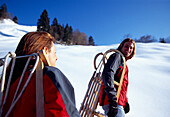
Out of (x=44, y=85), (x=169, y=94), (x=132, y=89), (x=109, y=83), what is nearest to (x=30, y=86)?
(x=44, y=85)

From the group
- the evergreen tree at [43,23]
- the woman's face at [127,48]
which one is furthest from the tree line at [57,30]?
the woman's face at [127,48]

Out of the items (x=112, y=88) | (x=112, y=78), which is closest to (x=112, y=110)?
(x=112, y=88)

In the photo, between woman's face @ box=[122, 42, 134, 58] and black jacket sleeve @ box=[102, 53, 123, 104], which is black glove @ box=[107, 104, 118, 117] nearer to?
black jacket sleeve @ box=[102, 53, 123, 104]

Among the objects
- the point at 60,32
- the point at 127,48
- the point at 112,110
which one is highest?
the point at 60,32

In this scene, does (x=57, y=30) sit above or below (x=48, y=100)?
above

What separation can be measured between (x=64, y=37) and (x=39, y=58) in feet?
102

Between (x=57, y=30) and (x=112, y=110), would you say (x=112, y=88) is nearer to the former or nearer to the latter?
(x=112, y=110)

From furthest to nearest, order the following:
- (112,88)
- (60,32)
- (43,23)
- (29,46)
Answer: (60,32) < (43,23) < (112,88) < (29,46)

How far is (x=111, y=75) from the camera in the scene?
1119mm

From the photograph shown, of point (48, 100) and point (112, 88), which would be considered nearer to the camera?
point (48, 100)

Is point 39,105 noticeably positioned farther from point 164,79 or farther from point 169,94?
point 164,79

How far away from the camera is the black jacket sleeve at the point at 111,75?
1105mm

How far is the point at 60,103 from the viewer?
0.49m

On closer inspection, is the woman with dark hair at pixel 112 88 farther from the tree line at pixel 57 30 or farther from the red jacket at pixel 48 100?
the tree line at pixel 57 30
